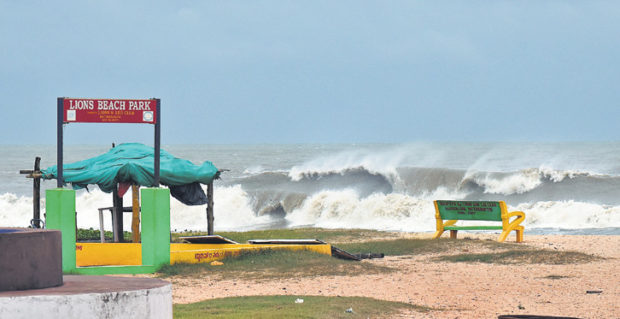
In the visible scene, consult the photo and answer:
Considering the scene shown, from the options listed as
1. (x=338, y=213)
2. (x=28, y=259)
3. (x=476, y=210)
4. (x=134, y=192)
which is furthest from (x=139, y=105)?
(x=338, y=213)

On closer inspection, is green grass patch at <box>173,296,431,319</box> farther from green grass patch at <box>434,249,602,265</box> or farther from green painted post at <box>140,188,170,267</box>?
green grass patch at <box>434,249,602,265</box>

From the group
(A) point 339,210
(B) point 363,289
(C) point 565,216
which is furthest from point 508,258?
(A) point 339,210

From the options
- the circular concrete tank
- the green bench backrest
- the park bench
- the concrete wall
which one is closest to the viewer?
the concrete wall

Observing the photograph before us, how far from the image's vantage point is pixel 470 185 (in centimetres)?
4188

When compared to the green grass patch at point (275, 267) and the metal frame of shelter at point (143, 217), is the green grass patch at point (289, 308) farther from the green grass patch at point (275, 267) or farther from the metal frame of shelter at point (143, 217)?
the metal frame of shelter at point (143, 217)

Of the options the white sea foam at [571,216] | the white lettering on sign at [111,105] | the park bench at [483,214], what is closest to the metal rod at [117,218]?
the white lettering on sign at [111,105]

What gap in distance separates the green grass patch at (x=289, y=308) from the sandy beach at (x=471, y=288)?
0.40 metres

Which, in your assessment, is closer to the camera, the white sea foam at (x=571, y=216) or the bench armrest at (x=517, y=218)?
the bench armrest at (x=517, y=218)

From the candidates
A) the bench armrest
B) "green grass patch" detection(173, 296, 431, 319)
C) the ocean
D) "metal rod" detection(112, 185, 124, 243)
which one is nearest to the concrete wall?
"green grass patch" detection(173, 296, 431, 319)

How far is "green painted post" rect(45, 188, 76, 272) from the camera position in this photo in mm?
12633

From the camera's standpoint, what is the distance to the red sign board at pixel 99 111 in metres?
12.9

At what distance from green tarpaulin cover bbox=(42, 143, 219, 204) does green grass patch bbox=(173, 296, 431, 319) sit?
227 inches

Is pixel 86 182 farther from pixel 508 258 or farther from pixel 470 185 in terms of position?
pixel 470 185

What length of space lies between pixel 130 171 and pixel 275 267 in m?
3.71
